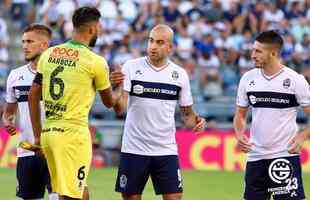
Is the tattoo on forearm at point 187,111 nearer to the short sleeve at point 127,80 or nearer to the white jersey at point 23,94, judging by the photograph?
the short sleeve at point 127,80

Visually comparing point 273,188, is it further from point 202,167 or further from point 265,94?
point 202,167

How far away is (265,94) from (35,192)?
286cm

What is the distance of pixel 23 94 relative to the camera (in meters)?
11.0

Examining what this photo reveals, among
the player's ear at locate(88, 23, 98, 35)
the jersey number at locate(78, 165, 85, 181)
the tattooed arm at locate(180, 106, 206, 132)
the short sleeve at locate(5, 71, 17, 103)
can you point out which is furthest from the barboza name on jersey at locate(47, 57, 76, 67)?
the tattooed arm at locate(180, 106, 206, 132)

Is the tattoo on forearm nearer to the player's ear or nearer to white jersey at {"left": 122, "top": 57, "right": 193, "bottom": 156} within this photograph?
white jersey at {"left": 122, "top": 57, "right": 193, "bottom": 156}

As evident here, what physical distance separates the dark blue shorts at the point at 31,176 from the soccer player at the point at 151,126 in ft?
2.88

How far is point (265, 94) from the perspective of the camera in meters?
10.6

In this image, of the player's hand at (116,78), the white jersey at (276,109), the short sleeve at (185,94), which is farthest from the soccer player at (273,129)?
the player's hand at (116,78)

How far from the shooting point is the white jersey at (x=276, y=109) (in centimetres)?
1058

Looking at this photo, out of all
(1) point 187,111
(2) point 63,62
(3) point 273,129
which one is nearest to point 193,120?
(1) point 187,111

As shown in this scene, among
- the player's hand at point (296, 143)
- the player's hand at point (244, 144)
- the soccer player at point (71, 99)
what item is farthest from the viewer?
the player's hand at point (244, 144)

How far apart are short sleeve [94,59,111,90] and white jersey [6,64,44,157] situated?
182 centimetres

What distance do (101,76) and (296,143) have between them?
2459 millimetres

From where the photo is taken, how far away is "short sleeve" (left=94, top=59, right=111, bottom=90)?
929cm
